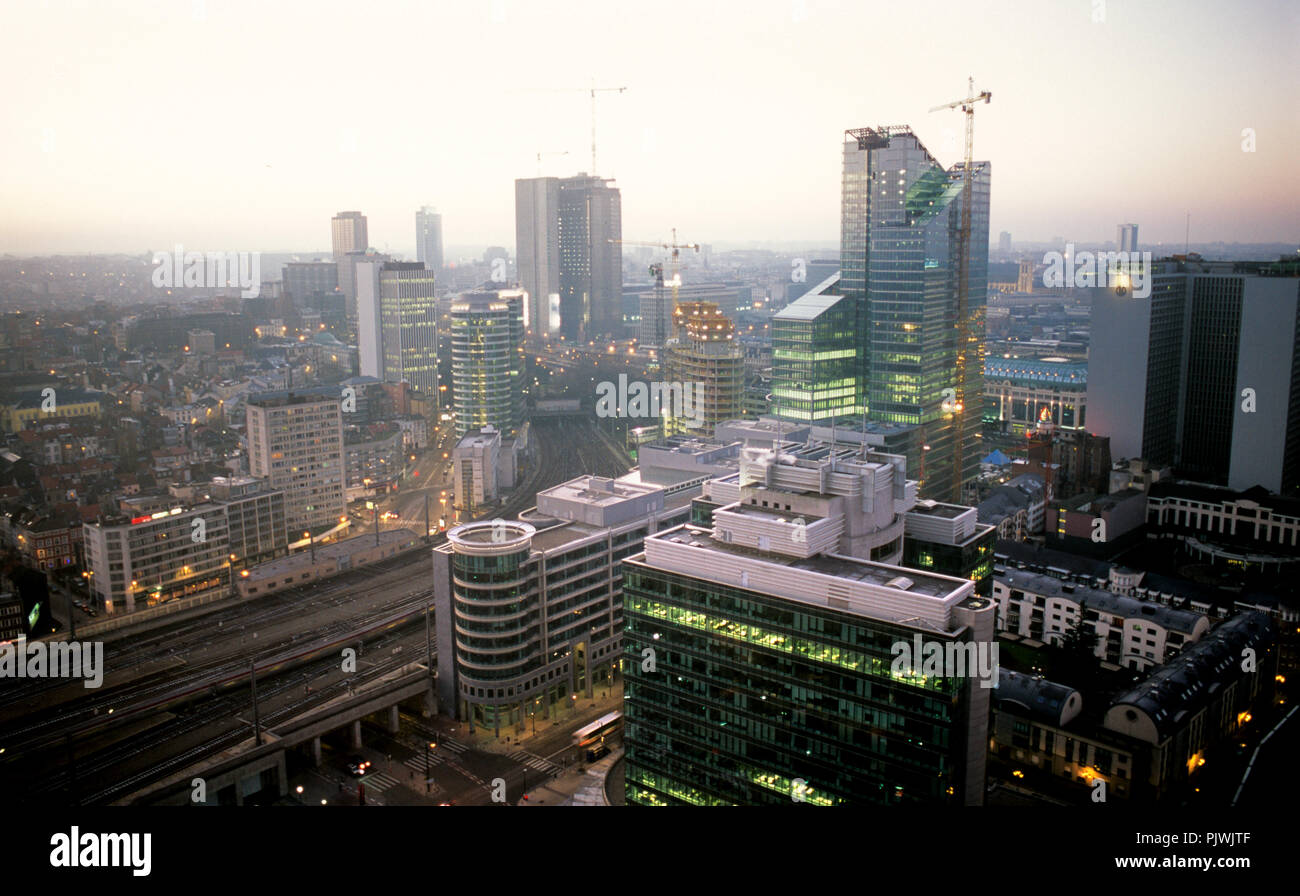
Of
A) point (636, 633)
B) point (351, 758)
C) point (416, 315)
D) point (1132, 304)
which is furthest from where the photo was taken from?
point (416, 315)

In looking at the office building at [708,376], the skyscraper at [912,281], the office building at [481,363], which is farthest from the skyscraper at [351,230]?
the skyscraper at [912,281]


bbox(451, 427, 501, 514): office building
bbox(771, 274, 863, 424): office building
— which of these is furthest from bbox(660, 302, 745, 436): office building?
bbox(451, 427, 501, 514): office building

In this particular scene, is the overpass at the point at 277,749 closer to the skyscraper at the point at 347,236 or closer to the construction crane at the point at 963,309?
the construction crane at the point at 963,309

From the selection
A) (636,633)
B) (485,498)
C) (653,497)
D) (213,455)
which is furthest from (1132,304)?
(213,455)

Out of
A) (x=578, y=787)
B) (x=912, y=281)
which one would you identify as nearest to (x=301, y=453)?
(x=578, y=787)

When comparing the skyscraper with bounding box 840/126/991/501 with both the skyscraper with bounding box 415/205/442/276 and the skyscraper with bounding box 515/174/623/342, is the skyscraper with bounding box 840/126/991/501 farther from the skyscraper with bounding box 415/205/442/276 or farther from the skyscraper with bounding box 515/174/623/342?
the skyscraper with bounding box 415/205/442/276
